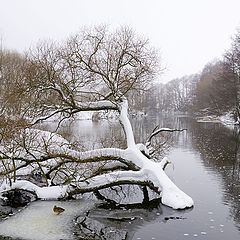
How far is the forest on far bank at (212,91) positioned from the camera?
138 ft

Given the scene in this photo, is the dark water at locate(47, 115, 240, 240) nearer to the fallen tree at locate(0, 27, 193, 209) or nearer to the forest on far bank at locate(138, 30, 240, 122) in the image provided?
the fallen tree at locate(0, 27, 193, 209)

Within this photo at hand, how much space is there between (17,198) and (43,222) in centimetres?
299

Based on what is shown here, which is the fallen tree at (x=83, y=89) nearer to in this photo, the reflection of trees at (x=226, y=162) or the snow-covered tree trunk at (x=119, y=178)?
the snow-covered tree trunk at (x=119, y=178)

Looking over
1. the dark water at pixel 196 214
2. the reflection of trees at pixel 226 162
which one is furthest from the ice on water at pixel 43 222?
the reflection of trees at pixel 226 162

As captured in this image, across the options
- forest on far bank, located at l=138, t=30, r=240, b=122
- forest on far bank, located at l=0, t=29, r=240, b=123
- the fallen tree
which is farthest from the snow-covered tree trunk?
forest on far bank, located at l=138, t=30, r=240, b=122

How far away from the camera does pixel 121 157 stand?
11891 mm

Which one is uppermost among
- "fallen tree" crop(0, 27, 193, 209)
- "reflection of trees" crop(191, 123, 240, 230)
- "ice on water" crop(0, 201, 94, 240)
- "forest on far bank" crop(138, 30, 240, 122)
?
"forest on far bank" crop(138, 30, 240, 122)

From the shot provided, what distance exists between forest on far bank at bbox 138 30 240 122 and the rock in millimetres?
8713

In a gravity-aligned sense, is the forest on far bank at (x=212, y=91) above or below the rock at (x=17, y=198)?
above

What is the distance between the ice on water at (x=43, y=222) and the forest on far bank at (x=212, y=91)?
841 cm

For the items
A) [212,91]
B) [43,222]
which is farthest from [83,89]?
[212,91]

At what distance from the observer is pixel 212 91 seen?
6275 cm

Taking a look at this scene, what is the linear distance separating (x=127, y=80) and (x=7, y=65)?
2102 centimetres

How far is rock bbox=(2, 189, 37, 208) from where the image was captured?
34.8ft
